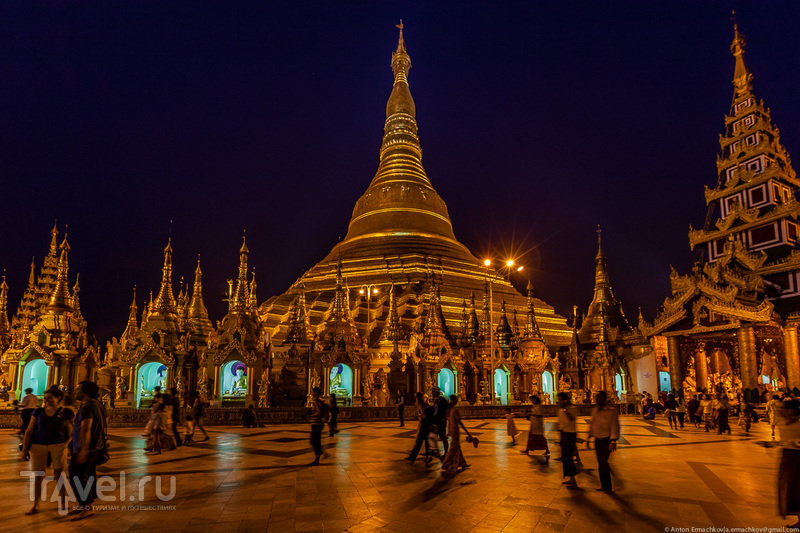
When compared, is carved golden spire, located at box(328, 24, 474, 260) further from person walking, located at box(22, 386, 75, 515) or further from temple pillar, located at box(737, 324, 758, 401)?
person walking, located at box(22, 386, 75, 515)

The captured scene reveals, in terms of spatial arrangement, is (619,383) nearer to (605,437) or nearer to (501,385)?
(501,385)

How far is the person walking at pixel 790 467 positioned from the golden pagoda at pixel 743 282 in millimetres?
23089

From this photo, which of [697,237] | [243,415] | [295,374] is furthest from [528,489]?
[697,237]

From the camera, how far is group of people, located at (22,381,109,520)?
6.68 metres

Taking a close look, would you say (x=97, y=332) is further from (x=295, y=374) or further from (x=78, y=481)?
(x=78, y=481)

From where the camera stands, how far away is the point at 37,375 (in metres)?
23.0

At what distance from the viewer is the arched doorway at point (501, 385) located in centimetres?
3107

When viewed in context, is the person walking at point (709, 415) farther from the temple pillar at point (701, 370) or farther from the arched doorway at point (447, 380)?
the temple pillar at point (701, 370)

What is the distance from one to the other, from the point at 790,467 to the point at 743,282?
28.2m

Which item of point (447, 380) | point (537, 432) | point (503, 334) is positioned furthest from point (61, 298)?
point (503, 334)

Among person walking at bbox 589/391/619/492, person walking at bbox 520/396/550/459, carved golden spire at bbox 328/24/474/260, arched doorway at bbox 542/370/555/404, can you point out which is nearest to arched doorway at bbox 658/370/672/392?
arched doorway at bbox 542/370/555/404

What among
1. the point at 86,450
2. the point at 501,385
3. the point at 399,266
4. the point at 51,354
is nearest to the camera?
the point at 86,450

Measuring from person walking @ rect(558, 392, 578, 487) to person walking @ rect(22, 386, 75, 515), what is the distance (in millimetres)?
6889

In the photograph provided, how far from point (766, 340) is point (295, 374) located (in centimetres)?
2581
